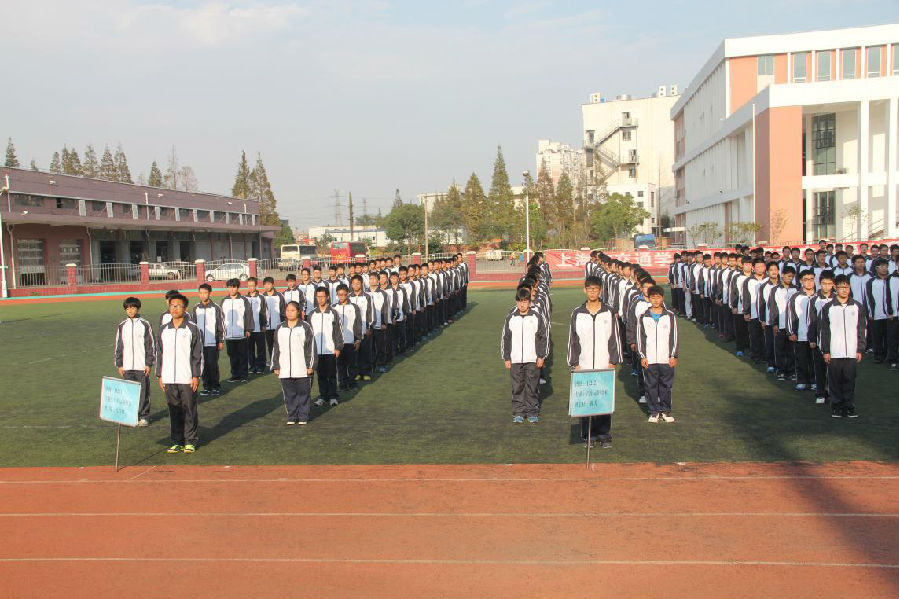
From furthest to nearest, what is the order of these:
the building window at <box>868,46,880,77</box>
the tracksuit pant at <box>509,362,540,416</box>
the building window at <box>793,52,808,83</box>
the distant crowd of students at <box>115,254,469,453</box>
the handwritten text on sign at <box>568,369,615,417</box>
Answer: the building window at <box>793,52,808,83</box> < the building window at <box>868,46,880,77</box> < the tracksuit pant at <box>509,362,540,416</box> < the distant crowd of students at <box>115,254,469,453</box> < the handwritten text on sign at <box>568,369,615,417</box>

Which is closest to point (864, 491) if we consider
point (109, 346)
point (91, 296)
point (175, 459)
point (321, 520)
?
point (321, 520)

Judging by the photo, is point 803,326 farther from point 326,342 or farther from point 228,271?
point 228,271

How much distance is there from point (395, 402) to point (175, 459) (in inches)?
135

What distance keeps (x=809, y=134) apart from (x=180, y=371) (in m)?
40.3

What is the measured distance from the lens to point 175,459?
27.9 feet

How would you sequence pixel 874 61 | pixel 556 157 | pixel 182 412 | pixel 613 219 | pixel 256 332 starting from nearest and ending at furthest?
pixel 182 412 → pixel 256 332 → pixel 874 61 → pixel 613 219 → pixel 556 157

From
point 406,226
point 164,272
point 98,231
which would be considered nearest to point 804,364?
point 164,272

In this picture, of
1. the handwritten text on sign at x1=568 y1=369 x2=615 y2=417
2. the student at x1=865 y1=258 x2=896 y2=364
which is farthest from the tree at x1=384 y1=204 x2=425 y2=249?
the handwritten text on sign at x1=568 y1=369 x2=615 y2=417

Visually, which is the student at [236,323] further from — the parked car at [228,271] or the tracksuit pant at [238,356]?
the parked car at [228,271]

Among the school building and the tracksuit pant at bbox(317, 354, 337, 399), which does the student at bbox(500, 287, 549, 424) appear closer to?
the tracksuit pant at bbox(317, 354, 337, 399)

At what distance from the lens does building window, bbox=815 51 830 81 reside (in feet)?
151

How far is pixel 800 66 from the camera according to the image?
46562 millimetres

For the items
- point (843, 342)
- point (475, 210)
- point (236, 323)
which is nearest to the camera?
point (843, 342)

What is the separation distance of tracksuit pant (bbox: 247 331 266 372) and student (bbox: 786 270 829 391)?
866 centimetres
